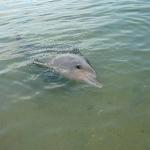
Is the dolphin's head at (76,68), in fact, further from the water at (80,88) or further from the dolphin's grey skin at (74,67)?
the water at (80,88)

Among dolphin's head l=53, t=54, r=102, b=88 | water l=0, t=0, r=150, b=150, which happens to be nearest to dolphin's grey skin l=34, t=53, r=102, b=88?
dolphin's head l=53, t=54, r=102, b=88

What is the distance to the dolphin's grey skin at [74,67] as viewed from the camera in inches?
277

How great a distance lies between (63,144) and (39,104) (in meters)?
1.37

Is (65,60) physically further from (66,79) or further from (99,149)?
(99,149)

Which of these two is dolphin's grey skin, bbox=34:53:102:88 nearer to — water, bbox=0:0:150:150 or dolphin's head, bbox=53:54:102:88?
dolphin's head, bbox=53:54:102:88

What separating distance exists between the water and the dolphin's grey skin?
0.18 m

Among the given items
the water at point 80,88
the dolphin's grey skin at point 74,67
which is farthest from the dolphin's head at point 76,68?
the water at point 80,88

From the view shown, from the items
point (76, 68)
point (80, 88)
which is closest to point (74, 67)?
point (76, 68)

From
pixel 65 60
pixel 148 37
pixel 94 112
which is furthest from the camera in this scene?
pixel 148 37

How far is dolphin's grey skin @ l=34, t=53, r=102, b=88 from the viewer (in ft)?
23.1

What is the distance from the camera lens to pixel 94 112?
5.92 metres

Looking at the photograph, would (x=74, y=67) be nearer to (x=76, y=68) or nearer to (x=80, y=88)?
(x=76, y=68)

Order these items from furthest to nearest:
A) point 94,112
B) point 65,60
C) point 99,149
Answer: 1. point 65,60
2. point 94,112
3. point 99,149

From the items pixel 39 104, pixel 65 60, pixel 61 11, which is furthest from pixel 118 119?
pixel 61 11
